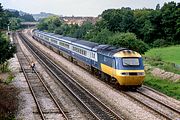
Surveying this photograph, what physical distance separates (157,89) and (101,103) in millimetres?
7509

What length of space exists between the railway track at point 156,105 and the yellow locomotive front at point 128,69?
0.90 m

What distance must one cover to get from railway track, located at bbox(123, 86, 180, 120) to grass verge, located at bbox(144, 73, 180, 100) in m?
1.76

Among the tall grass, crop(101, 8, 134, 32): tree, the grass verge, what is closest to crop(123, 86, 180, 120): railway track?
the grass verge

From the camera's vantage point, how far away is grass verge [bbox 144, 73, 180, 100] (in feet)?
91.8

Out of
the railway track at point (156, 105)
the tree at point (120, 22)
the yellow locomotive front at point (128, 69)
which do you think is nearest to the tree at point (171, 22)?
the tree at point (120, 22)

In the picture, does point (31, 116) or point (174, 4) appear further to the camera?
point (174, 4)

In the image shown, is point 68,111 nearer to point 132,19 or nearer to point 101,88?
point 101,88

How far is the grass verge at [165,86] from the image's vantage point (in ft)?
91.8

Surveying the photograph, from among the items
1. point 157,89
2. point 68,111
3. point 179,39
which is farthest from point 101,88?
point 179,39

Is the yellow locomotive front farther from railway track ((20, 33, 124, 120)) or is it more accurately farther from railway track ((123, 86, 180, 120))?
railway track ((20, 33, 124, 120))

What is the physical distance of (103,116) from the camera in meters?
21.2

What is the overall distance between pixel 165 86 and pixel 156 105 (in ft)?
23.0

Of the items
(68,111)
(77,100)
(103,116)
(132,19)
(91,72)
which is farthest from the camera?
(132,19)

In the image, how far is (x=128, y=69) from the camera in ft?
92.5
